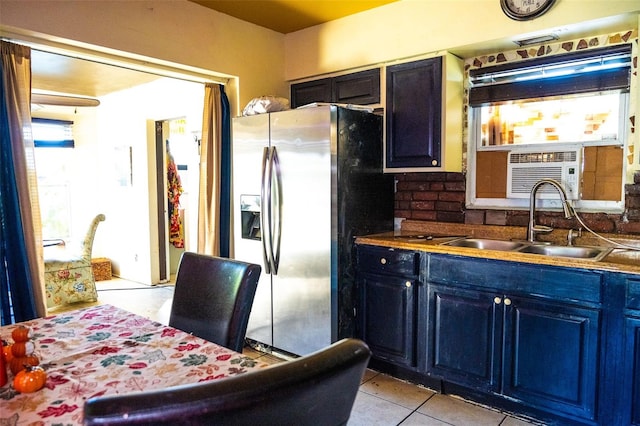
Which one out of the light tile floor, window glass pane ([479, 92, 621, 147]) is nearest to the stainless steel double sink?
window glass pane ([479, 92, 621, 147])

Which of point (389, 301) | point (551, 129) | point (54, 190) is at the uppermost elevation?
point (551, 129)

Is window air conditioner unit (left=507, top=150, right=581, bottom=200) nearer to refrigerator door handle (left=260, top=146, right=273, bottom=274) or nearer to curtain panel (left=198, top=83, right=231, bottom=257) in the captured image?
refrigerator door handle (left=260, top=146, right=273, bottom=274)

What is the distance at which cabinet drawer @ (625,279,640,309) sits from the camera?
1850 mm

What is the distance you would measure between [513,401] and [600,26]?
2079mm

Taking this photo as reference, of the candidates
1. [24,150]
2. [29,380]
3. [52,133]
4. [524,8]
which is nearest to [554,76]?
[524,8]

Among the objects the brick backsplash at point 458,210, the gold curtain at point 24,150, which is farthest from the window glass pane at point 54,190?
the brick backsplash at point 458,210

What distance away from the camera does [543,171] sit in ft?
8.88

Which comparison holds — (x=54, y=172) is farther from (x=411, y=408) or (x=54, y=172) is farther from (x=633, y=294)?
(x=633, y=294)

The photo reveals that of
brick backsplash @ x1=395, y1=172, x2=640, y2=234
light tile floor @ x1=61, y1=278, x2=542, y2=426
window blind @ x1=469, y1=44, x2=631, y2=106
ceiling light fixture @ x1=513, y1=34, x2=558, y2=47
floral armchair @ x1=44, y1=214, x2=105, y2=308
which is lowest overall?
light tile floor @ x1=61, y1=278, x2=542, y2=426

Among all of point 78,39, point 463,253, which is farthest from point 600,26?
point 78,39

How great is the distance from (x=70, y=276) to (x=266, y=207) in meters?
2.80

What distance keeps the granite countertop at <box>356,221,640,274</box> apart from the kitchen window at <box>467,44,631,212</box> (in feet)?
0.62

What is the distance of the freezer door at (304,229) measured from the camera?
2.71 metres

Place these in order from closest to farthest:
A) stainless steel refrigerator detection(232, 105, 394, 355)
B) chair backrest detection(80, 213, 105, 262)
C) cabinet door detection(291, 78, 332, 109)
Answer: stainless steel refrigerator detection(232, 105, 394, 355) < cabinet door detection(291, 78, 332, 109) < chair backrest detection(80, 213, 105, 262)
